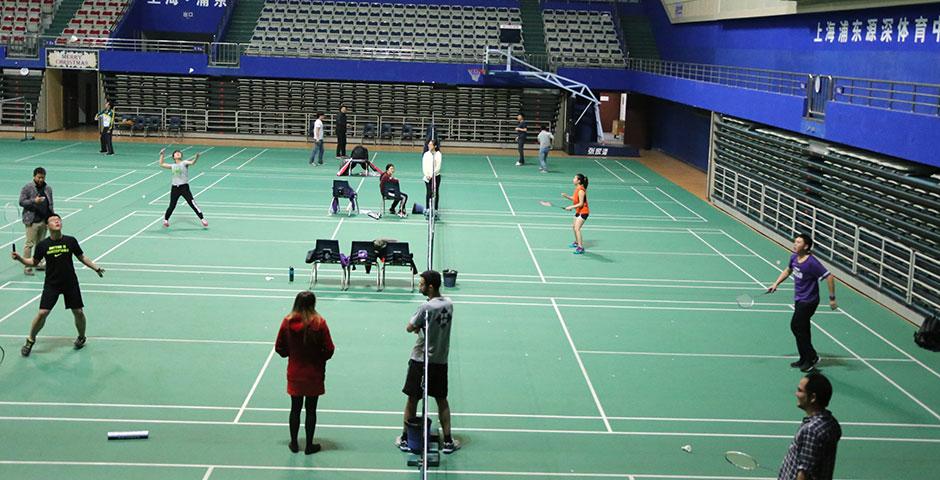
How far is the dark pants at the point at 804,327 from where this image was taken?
15.7m

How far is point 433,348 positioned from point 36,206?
11.4 m

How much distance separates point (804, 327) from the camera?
623 inches

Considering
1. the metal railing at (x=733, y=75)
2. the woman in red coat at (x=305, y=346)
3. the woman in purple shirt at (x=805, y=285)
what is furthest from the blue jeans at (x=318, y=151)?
the woman in red coat at (x=305, y=346)

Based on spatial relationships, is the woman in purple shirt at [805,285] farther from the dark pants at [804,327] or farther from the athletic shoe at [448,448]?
the athletic shoe at [448,448]

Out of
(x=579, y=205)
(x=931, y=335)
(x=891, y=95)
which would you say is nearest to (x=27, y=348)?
(x=931, y=335)

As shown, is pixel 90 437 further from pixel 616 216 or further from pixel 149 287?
pixel 616 216

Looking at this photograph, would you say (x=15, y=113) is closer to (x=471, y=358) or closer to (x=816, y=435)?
(x=471, y=358)

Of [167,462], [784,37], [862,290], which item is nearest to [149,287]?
[167,462]

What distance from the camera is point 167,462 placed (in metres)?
11.7

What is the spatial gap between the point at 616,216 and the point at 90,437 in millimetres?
20568

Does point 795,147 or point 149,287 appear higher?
point 795,147

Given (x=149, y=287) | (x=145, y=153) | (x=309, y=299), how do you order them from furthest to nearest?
(x=145, y=153), (x=149, y=287), (x=309, y=299)

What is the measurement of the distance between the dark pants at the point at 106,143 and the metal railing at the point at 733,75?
22.2m

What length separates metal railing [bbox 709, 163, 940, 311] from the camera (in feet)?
65.4
